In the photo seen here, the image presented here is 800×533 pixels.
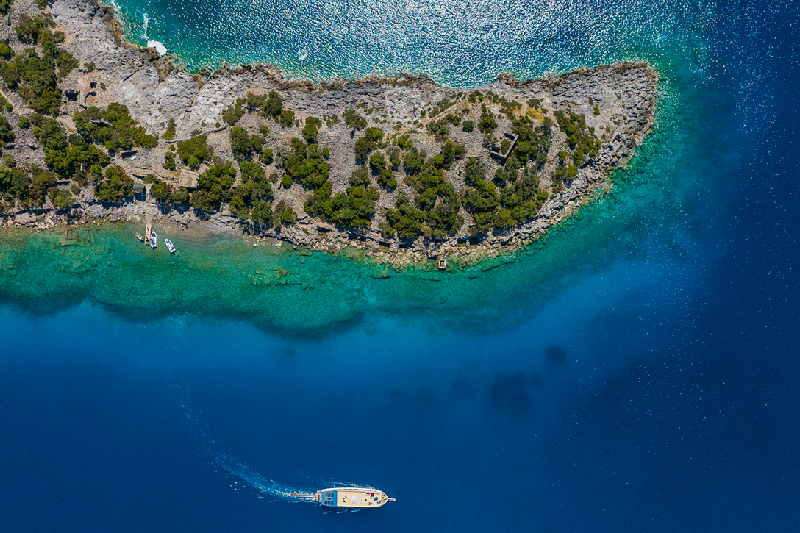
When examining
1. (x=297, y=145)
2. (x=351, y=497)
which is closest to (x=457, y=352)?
(x=351, y=497)

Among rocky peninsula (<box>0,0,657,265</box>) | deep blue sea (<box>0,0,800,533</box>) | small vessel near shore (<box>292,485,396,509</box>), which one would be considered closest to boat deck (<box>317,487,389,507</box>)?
small vessel near shore (<box>292,485,396,509</box>)

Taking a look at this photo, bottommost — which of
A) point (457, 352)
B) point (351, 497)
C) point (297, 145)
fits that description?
point (351, 497)

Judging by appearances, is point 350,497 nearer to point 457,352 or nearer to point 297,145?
point 457,352

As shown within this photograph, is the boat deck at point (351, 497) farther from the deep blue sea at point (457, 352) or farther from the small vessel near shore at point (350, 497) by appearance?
the deep blue sea at point (457, 352)

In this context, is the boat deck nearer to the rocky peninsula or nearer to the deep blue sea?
the deep blue sea

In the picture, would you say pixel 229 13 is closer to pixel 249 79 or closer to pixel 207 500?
pixel 249 79

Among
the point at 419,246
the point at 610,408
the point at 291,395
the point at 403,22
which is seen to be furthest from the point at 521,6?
the point at 291,395
